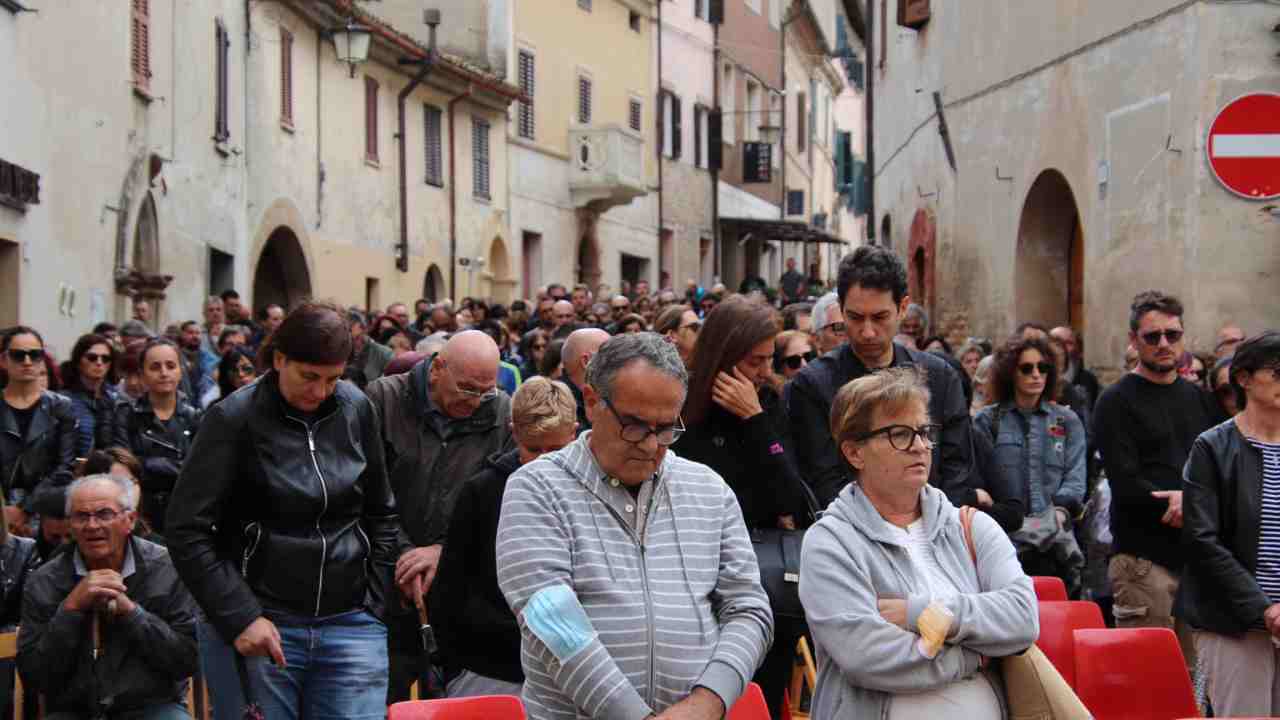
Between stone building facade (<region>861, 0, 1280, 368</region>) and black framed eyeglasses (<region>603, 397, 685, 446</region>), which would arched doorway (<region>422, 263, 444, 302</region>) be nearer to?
stone building facade (<region>861, 0, 1280, 368</region>)

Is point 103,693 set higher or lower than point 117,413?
lower

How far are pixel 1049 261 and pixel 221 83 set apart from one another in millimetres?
10219

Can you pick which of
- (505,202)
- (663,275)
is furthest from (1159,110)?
(663,275)

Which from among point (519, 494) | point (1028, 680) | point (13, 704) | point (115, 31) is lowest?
point (13, 704)

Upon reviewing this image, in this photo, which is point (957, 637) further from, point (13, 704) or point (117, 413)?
point (117, 413)

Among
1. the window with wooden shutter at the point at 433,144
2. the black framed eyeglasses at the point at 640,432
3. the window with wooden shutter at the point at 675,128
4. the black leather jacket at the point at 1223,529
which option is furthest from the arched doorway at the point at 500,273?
the black framed eyeglasses at the point at 640,432

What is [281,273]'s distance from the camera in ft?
82.0

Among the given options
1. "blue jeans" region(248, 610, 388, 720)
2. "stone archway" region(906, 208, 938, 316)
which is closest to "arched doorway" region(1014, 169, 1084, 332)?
A: "stone archway" region(906, 208, 938, 316)

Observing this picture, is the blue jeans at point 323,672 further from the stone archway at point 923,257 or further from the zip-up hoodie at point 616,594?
the stone archway at point 923,257

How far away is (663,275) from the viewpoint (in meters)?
39.9

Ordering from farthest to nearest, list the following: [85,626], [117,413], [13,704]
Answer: [117,413]
[13,704]
[85,626]

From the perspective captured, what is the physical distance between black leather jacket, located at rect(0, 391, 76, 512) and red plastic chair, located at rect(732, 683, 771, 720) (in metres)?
5.65

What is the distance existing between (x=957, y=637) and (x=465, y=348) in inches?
123

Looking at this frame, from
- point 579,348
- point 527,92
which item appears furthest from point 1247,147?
point 527,92
